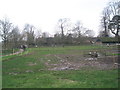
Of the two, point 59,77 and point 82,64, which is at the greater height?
point 59,77

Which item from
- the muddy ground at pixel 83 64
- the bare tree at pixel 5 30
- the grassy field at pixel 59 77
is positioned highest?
the bare tree at pixel 5 30

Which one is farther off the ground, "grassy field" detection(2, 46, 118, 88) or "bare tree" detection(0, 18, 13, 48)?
"bare tree" detection(0, 18, 13, 48)

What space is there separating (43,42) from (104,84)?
7107 centimetres

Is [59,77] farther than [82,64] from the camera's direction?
No

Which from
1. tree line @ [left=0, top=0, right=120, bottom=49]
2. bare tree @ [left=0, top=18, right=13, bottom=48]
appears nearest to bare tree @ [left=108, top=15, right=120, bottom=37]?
tree line @ [left=0, top=0, right=120, bottom=49]

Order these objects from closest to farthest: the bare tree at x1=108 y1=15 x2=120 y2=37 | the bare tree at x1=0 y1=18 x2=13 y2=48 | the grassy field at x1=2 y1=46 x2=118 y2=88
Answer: the grassy field at x1=2 y1=46 x2=118 y2=88 → the bare tree at x1=0 y1=18 x2=13 y2=48 → the bare tree at x1=108 y1=15 x2=120 y2=37

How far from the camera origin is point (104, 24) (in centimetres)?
6259

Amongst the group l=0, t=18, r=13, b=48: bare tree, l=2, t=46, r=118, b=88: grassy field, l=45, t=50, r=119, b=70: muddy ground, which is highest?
l=0, t=18, r=13, b=48: bare tree

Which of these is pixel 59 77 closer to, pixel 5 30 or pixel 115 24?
pixel 5 30

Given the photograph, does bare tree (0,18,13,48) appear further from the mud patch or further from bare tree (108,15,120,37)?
bare tree (108,15,120,37)

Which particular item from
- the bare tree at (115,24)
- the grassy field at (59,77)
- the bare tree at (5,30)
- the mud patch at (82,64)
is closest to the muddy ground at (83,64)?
the mud patch at (82,64)

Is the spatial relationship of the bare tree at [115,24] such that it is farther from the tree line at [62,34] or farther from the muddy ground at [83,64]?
the muddy ground at [83,64]

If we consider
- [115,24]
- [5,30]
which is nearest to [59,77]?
[5,30]

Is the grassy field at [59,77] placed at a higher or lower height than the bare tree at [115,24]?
lower
